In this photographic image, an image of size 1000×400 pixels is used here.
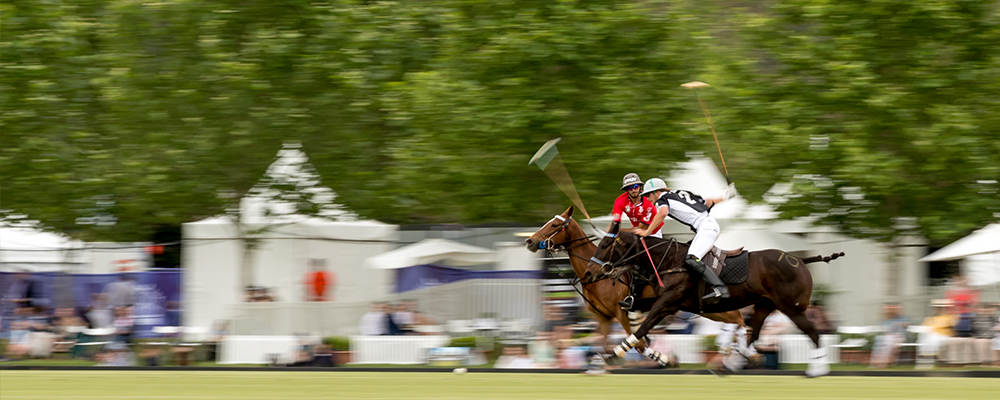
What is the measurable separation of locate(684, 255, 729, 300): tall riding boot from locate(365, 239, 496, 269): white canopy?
8.34 metres

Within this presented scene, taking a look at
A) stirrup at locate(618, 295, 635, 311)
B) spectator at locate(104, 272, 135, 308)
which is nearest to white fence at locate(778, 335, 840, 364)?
stirrup at locate(618, 295, 635, 311)

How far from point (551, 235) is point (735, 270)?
1990mm

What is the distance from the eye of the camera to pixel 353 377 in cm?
1125

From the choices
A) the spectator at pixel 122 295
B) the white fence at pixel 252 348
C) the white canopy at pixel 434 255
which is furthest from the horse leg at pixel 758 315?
the spectator at pixel 122 295

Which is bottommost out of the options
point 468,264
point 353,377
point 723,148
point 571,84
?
point 353,377

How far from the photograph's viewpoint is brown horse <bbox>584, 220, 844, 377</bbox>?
1117 centimetres

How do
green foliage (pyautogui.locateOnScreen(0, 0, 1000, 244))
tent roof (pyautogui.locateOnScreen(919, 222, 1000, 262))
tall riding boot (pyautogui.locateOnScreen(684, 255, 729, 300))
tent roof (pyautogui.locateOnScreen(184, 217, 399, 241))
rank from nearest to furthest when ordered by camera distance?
tall riding boot (pyautogui.locateOnScreen(684, 255, 729, 300))
green foliage (pyautogui.locateOnScreen(0, 0, 1000, 244))
tent roof (pyautogui.locateOnScreen(919, 222, 1000, 262))
tent roof (pyautogui.locateOnScreen(184, 217, 399, 241))

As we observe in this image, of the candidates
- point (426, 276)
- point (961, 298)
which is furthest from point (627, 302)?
point (426, 276)

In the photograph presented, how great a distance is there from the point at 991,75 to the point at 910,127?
141cm

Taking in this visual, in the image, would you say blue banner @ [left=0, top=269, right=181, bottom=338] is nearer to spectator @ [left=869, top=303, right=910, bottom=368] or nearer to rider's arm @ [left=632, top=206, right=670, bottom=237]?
rider's arm @ [left=632, top=206, right=670, bottom=237]

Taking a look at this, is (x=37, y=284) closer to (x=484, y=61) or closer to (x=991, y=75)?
(x=484, y=61)

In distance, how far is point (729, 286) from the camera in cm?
1121

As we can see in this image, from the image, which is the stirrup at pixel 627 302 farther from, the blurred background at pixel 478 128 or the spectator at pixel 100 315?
the spectator at pixel 100 315

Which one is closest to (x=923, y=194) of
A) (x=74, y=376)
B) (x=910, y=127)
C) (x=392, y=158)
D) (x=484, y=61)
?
(x=910, y=127)
